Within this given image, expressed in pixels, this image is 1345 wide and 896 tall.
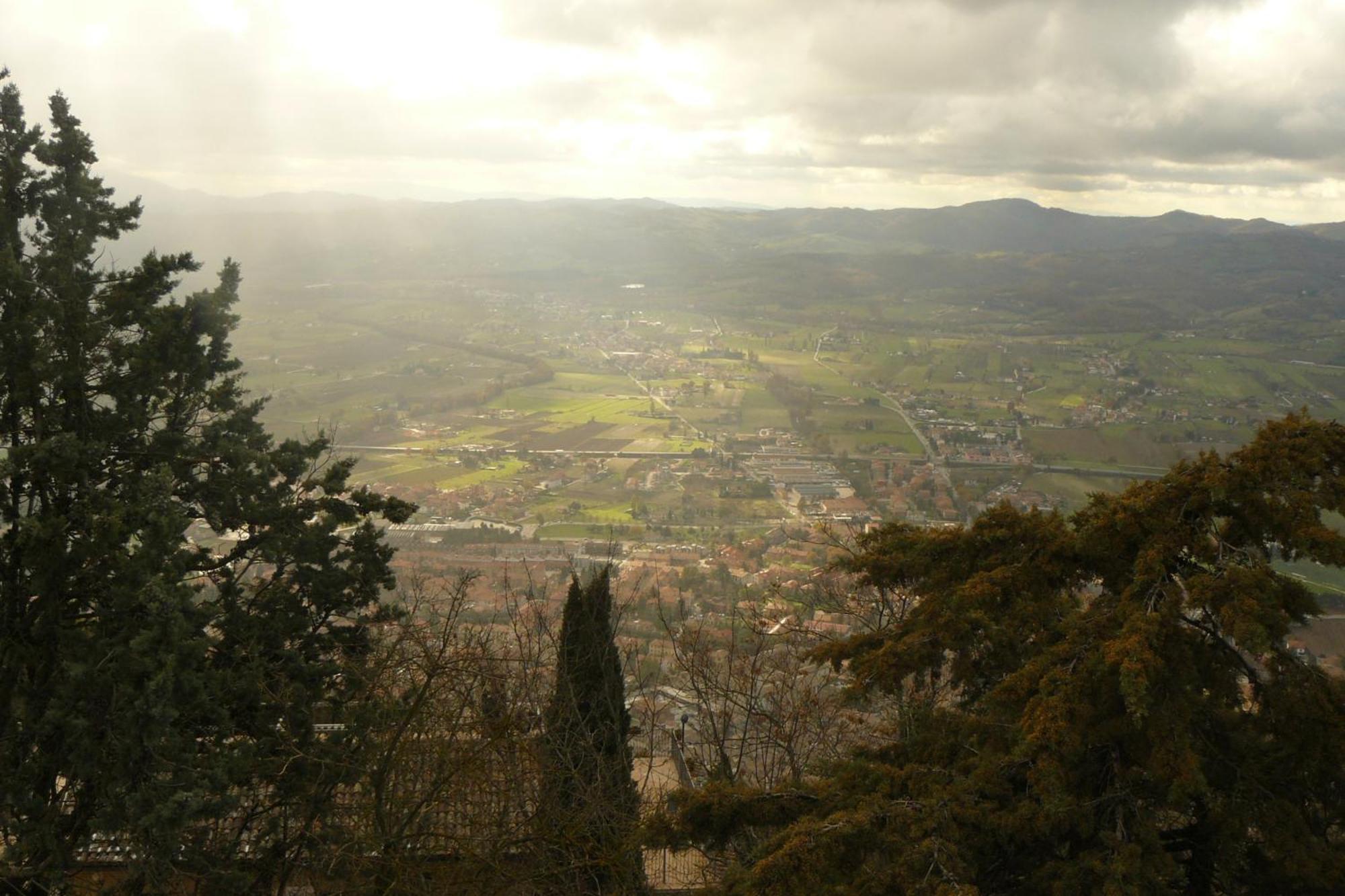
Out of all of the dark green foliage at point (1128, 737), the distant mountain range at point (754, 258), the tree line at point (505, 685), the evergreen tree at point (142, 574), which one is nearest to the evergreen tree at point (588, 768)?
the tree line at point (505, 685)

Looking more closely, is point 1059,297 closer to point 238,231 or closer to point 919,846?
point 238,231

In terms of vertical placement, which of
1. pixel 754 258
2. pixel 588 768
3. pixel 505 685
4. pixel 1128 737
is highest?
pixel 754 258

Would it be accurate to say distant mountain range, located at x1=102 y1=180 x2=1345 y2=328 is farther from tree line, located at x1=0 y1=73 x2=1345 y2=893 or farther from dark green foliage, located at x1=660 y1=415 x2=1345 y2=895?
dark green foliage, located at x1=660 y1=415 x2=1345 y2=895

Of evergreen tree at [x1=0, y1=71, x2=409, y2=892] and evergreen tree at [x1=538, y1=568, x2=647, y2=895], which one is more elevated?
evergreen tree at [x1=0, y1=71, x2=409, y2=892]

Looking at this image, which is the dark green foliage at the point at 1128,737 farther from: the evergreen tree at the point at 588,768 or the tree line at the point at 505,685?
the evergreen tree at the point at 588,768

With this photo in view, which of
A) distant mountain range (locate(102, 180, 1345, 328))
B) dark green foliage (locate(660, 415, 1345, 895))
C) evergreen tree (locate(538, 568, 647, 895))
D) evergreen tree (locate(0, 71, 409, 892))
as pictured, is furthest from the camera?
distant mountain range (locate(102, 180, 1345, 328))

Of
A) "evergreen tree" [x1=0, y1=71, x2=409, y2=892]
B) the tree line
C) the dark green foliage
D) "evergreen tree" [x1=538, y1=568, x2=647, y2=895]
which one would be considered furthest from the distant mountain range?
the dark green foliage

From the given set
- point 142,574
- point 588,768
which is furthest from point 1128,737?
point 142,574

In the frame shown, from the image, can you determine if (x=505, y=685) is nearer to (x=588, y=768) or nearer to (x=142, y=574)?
(x=588, y=768)
